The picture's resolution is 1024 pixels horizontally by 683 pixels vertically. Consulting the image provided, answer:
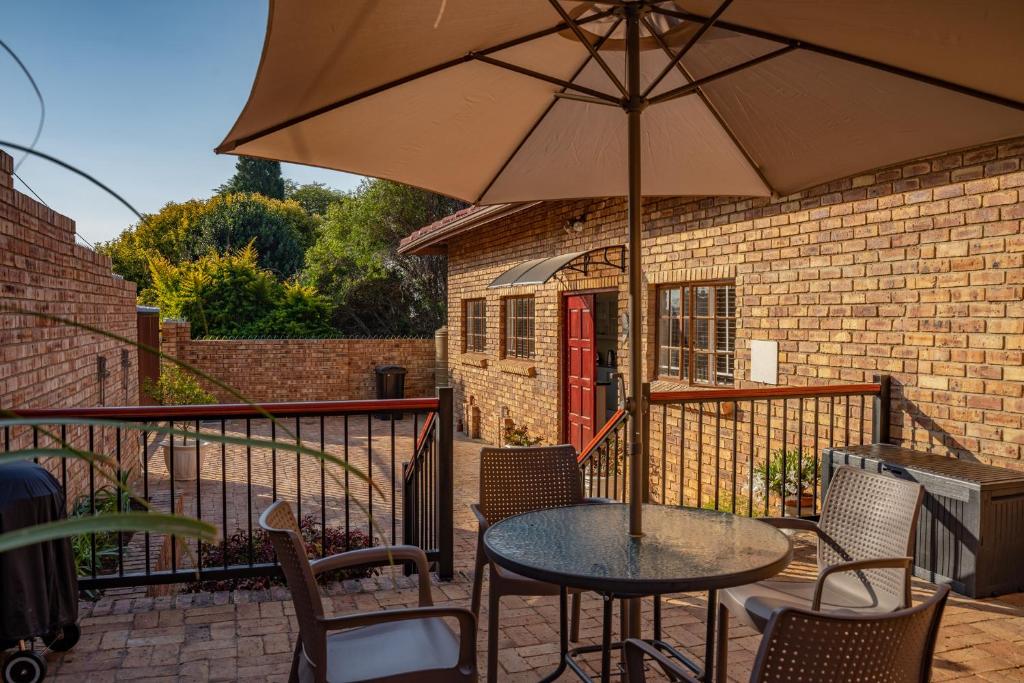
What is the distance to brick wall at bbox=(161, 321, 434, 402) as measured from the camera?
17.1 metres

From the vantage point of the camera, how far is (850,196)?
5.50 meters

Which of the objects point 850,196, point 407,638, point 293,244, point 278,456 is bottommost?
point 278,456

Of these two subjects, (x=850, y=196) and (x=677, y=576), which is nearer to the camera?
(x=677, y=576)

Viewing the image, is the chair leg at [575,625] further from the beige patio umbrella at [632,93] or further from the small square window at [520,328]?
the small square window at [520,328]

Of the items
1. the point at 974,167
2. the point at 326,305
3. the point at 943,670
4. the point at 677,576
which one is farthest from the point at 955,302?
the point at 326,305

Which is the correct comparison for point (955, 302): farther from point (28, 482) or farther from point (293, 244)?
point (293, 244)

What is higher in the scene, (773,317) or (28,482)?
(773,317)

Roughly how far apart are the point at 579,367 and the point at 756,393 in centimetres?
477

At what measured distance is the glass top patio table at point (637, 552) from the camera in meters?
2.12

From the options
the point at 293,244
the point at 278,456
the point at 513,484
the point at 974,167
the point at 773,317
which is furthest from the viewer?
the point at 293,244

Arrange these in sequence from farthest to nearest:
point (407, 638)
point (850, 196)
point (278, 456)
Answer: point (278, 456)
point (850, 196)
point (407, 638)

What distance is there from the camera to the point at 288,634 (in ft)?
11.9

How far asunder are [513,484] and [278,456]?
27.2 feet

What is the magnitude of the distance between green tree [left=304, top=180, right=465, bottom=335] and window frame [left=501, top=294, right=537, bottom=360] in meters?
12.3
